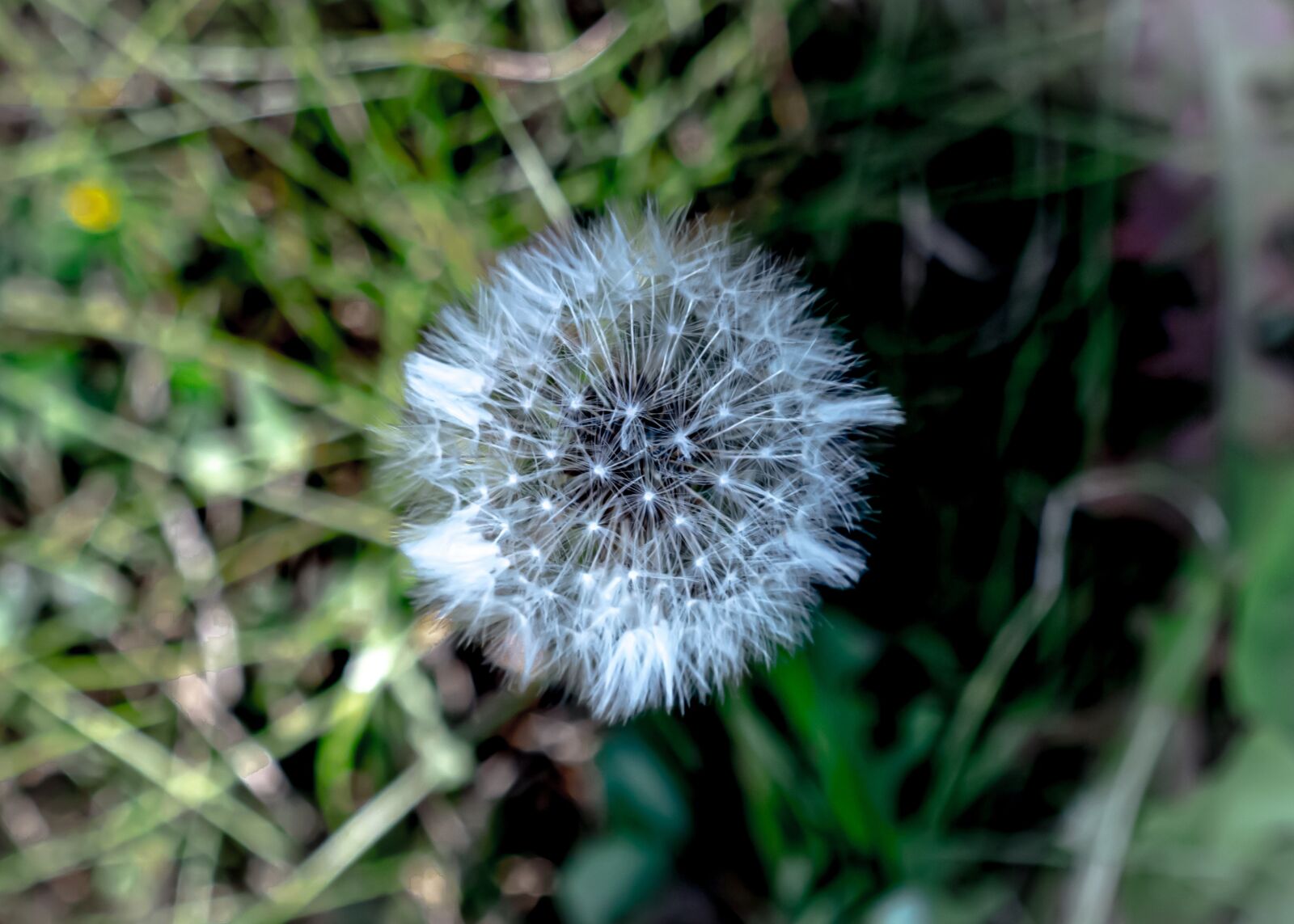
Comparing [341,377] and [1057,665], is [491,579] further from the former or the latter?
[1057,665]

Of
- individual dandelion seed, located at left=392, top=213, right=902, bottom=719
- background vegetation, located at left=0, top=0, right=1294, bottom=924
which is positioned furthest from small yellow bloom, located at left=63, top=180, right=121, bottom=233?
individual dandelion seed, located at left=392, top=213, right=902, bottom=719

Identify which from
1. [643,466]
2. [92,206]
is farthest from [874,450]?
[92,206]

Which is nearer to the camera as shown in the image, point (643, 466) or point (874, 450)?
point (643, 466)

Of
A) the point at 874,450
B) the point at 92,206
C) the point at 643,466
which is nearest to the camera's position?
the point at 643,466

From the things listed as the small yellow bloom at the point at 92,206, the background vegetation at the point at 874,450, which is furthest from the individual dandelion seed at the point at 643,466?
the small yellow bloom at the point at 92,206

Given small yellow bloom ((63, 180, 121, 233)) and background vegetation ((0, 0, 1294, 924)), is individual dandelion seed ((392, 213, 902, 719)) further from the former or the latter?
small yellow bloom ((63, 180, 121, 233))

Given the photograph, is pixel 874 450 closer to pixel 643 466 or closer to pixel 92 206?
pixel 643 466

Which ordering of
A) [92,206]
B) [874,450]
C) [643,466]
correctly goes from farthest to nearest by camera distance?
[92,206] < [874,450] < [643,466]
